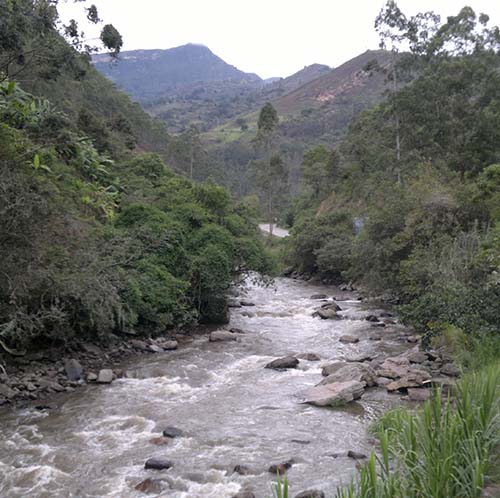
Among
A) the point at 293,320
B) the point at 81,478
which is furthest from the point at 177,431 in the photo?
the point at 293,320

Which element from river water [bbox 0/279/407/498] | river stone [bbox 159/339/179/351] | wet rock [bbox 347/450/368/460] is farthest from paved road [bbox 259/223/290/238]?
wet rock [bbox 347/450/368/460]

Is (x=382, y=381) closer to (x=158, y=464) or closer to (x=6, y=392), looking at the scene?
(x=158, y=464)

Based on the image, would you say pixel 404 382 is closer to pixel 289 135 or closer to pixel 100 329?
pixel 100 329

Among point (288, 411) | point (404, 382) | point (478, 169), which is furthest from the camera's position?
point (478, 169)

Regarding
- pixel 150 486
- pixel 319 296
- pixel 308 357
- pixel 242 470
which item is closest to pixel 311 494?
pixel 242 470

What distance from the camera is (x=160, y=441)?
10.3 meters

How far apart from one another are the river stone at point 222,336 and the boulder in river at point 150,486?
10.8 m

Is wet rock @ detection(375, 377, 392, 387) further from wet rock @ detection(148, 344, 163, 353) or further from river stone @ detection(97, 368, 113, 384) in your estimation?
wet rock @ detection(148, 344, 163, 353)

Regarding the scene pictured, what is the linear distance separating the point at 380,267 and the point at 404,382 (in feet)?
39.6

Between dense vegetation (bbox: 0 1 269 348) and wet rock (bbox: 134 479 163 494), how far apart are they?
386 centimetres

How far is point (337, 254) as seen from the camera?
35125 mm

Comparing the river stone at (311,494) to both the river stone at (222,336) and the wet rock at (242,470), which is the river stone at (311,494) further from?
the river stone at (222,336)

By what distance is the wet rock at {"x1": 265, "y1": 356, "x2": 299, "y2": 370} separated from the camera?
1570 cm

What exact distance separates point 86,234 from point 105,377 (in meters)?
3.89
